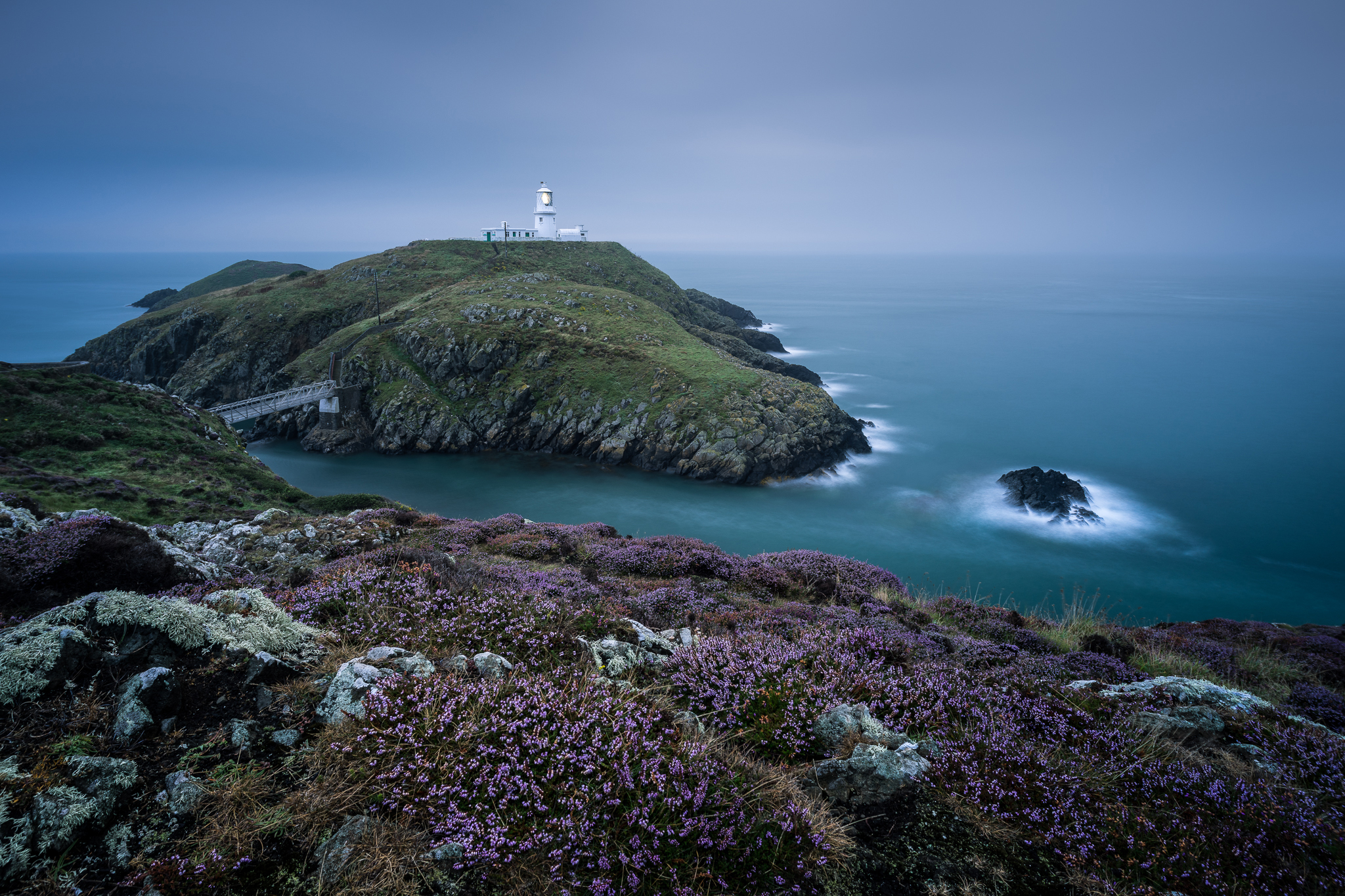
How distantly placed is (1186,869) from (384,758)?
5.66 m

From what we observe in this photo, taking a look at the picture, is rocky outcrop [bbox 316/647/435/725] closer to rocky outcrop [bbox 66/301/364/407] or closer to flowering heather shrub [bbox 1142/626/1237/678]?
flowering heather shrub [bbox 1142/626/1237/678]

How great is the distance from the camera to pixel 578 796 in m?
3.83

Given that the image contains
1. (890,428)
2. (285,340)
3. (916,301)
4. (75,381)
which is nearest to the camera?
(75,381)

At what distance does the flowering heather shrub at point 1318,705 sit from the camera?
7.34 metres

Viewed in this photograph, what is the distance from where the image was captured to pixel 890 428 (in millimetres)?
57125

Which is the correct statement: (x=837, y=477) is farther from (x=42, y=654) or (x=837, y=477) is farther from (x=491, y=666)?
(x=42, y=654)

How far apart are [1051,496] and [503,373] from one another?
4868 cm

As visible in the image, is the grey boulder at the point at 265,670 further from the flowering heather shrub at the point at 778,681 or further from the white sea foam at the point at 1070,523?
the white sea foam at the point at 1070,523

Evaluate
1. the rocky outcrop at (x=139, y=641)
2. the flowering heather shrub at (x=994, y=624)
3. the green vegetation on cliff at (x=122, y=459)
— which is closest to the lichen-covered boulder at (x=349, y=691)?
the rocky outcrop at (x=139, y=641)

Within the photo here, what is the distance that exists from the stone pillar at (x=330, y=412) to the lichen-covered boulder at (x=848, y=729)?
60232 mm

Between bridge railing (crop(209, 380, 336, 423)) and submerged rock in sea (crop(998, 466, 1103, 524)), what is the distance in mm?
62148

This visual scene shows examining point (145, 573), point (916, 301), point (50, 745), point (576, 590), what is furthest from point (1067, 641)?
point (916, 301)

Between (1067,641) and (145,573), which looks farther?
(1067,641)

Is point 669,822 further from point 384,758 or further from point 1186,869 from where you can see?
point 1186,869
